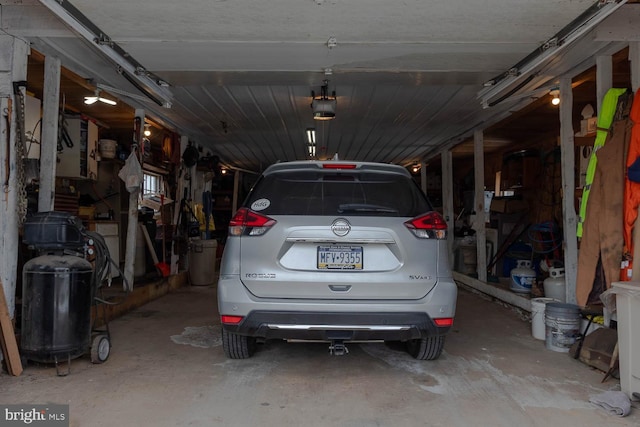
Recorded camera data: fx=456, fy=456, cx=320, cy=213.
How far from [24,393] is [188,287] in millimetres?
5214

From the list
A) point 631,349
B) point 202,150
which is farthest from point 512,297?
point 202,150

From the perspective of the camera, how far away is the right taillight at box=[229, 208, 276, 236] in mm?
3087

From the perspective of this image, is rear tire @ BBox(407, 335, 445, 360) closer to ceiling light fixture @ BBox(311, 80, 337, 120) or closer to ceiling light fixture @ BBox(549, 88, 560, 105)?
ceiling light fixture @ BBox(311, 80, 337, 120)

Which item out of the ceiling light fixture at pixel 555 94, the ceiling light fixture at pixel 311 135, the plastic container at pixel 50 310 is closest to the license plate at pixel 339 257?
the plastic container at pixel 50 310

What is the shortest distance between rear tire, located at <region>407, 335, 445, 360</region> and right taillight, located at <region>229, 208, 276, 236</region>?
1591 millimetres

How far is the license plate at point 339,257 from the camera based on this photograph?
3.03 m

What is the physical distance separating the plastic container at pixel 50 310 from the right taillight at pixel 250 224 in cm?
140

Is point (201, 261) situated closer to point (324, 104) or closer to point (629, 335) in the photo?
point (324, 104)

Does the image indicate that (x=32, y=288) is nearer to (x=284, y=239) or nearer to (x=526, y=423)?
(x=284, y=239)

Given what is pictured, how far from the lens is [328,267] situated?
3.03 m

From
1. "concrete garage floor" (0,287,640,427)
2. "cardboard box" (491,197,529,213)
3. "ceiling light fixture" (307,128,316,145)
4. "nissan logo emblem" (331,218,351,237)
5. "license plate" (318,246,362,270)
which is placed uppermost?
"ceiling light fixture" (307,128,316,145)

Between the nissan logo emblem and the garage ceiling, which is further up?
the garage ceiling

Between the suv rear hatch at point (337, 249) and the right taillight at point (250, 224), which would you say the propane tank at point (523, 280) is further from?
the right taillight at point (250, 224)

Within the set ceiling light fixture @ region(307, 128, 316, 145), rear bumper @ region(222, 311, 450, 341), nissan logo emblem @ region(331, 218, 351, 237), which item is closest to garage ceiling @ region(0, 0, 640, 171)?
ceiling light fixture @ region(307, 128, 316, 145)
